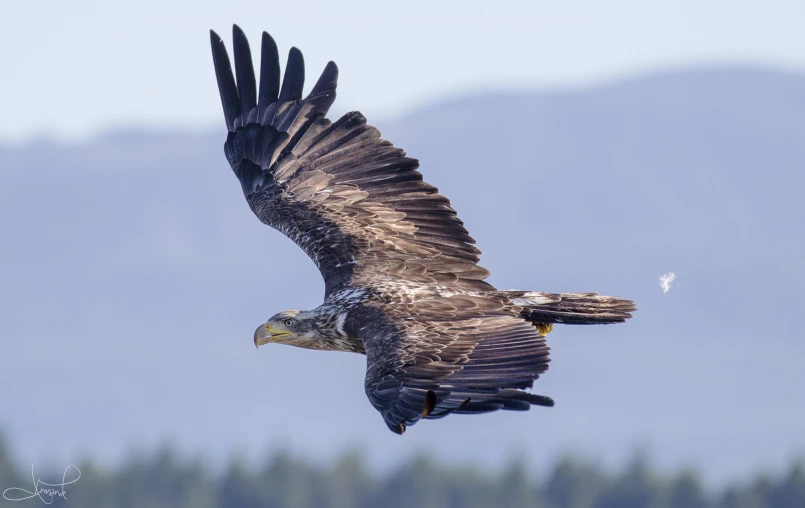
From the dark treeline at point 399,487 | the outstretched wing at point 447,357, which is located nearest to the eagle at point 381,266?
the outstretched wing at point 447,357

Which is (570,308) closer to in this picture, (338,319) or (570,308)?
(570,308)

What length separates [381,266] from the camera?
13.8 meters

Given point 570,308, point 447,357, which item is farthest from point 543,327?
point 447,357

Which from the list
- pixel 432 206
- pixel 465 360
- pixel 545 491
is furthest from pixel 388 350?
pixel 545 491

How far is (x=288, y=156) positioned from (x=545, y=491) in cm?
5176

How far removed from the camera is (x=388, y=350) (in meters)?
11.8

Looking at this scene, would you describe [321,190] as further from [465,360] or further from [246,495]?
[246,495]

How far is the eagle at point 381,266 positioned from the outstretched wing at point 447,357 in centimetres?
1

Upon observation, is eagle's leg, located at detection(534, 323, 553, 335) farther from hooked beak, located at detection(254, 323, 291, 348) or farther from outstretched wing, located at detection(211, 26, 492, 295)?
hooked beak, located at detection(254, 323, 291, 348)

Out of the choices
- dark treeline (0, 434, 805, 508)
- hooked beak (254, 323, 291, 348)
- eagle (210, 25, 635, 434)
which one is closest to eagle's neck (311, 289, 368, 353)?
eagle (210, 25, 635, 434)

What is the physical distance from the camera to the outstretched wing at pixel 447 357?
35.4ft

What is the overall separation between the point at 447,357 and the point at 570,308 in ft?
7.17

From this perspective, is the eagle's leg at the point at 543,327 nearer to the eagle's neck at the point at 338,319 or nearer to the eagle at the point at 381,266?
the eagle at the point at 381,266

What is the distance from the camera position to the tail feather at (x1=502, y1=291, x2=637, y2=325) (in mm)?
13281
